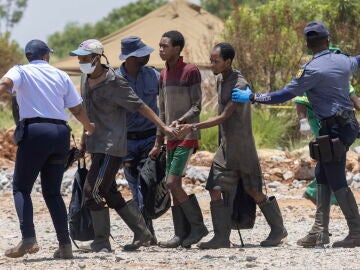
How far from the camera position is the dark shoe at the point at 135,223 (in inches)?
381

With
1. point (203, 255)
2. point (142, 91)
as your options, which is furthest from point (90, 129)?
point (203, 255)

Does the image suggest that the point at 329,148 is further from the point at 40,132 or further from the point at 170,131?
the point at 40,132

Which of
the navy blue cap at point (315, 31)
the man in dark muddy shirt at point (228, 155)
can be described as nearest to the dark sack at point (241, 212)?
the man in dark muddy shirt at point (228, 155)

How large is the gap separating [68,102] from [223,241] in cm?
183

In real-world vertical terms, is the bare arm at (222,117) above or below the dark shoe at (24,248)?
above

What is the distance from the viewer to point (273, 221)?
32.6ft

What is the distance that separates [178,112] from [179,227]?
100 cm

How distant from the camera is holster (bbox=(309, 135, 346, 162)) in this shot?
930cm

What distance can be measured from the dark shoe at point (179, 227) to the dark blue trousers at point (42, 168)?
123 cm

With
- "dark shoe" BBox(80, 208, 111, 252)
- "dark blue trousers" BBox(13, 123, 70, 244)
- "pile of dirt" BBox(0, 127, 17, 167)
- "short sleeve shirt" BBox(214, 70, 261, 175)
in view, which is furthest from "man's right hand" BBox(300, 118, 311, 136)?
"pile of dirt" BBox(0, 127, 17, 167)

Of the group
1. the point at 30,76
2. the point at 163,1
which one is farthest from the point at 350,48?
the point at 163,1

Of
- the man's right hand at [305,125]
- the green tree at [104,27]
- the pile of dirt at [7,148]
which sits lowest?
the pile of dirt at [7,148]

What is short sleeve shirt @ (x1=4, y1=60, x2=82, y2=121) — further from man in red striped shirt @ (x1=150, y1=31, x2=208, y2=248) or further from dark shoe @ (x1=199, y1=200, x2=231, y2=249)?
dark shoe @ (x1=199, y1=200, x2=231, y2=249)

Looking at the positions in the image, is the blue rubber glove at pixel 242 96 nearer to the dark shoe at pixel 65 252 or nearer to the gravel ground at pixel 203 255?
the gravel ground at pixel 203 255
